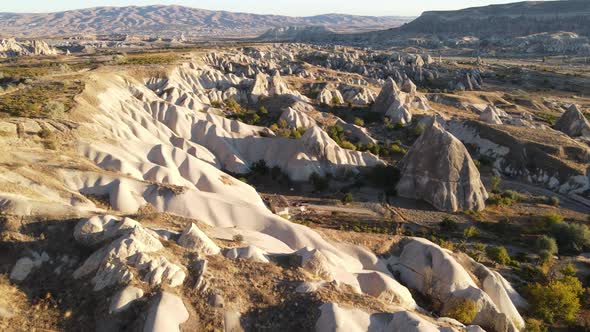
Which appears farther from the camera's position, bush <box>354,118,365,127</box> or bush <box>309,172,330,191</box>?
bush <box>354,118,365,127</box>

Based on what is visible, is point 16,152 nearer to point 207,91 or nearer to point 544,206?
point 544,206

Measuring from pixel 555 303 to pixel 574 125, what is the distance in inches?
1495

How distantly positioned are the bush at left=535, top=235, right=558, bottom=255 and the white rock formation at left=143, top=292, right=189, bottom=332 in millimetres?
23584

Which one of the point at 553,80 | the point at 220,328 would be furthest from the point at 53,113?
the point at 553,80

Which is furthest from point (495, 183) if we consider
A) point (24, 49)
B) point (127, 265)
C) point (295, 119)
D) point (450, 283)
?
point (24, 49)

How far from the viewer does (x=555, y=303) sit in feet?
63.8

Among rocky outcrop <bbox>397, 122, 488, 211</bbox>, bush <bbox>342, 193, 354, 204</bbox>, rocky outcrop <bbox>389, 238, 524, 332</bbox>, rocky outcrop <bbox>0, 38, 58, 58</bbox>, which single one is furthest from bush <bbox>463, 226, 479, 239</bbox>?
rocky outcrop <bbox>0, 38, 58, 58</bbox>

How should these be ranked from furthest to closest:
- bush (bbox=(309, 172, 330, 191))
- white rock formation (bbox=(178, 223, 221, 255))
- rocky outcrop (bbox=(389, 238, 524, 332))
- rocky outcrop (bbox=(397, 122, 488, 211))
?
bush (bbox=(309, 172, 330, 191)), rocky outcrop (bbox=(397, 122, 488, 211)), rocky outcrop (bbox=(389, 238, 524, 332)), white rock formation (bbox=(178, 223, 221, 255))

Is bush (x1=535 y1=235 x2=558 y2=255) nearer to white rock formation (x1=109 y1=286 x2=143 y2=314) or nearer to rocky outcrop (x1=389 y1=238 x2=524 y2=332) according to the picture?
rocky outcrop (x1=389 y1=238 x2=524 y2=332)

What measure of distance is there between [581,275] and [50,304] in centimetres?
2718

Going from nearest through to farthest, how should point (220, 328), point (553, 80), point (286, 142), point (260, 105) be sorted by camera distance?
1. point (220, 328)
2. point (286, 142)
3. point (260, 105)
4. point (553, 80)

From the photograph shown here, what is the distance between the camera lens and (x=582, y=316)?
65.0ft

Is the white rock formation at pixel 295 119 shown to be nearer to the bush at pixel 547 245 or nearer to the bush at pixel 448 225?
the bush at pixel 448 225

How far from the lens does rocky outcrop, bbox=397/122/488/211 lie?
31797 mm
